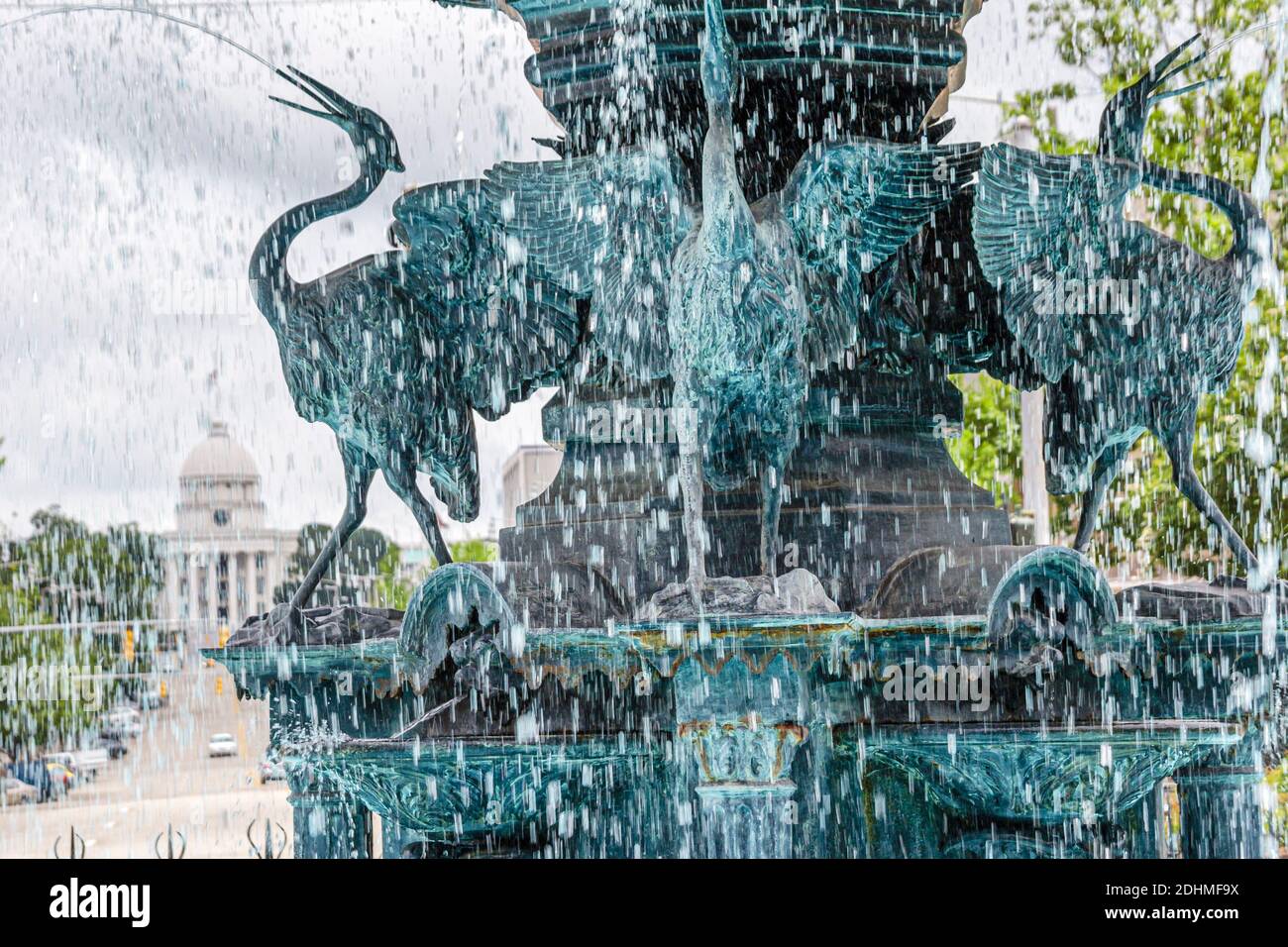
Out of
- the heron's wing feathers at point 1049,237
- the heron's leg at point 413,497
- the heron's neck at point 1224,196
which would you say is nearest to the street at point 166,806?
the heron's leg at point 413,497

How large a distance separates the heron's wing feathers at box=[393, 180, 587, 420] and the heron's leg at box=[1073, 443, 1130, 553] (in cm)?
214

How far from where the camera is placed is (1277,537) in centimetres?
1084

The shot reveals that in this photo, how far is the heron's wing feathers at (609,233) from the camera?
240 inches

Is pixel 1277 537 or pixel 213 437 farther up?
pixel 213 437

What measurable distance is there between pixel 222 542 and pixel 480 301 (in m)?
43.6

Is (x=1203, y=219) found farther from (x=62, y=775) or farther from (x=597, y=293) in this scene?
(x=62, y=775)

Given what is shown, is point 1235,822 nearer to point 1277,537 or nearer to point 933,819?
point 933,819

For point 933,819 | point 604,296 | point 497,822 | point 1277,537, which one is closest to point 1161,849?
point 933,819

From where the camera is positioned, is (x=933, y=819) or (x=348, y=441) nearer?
(x=933, y=819)

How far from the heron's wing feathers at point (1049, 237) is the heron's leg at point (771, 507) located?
1.12 m

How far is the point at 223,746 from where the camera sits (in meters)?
33.4

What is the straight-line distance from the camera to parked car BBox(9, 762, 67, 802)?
863 inches

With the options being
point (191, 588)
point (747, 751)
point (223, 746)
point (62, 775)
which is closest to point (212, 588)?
point (191, 588)
